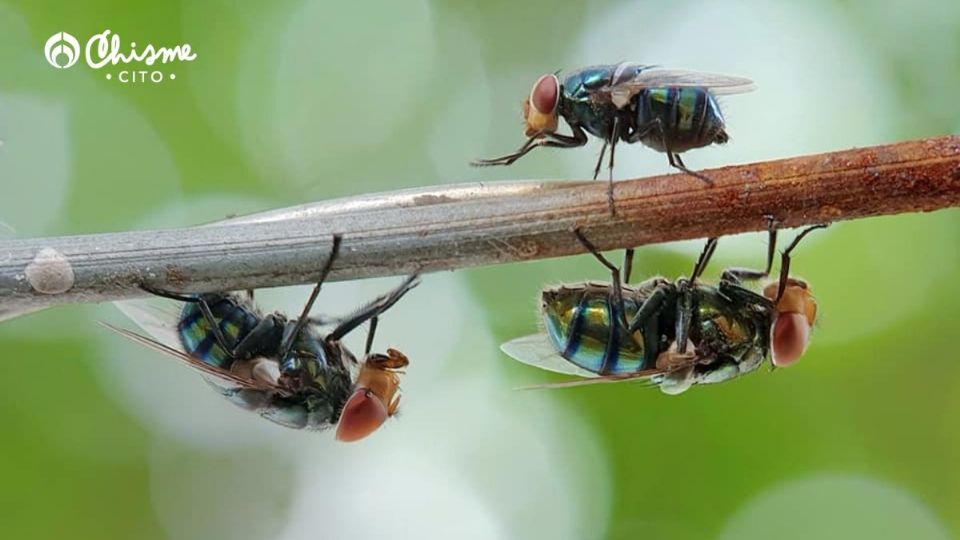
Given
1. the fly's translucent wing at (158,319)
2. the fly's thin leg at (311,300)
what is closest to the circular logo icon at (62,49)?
the fly's translucent wing at (158,319)

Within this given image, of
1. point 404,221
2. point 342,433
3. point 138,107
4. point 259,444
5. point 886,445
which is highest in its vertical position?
point 404,221

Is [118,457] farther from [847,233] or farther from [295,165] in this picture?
[847,233]

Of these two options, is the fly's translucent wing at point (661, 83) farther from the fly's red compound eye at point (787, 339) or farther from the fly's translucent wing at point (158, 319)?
the fly's translucent wing at point (158, 319)

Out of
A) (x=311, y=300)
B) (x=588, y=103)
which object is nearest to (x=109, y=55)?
(x=588, y=103)

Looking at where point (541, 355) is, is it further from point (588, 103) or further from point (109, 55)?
point (109, 55)

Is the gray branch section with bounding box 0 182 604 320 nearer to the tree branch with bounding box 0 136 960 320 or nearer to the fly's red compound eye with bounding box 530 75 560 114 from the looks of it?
the tree branch with bounding box 0 136 960 320

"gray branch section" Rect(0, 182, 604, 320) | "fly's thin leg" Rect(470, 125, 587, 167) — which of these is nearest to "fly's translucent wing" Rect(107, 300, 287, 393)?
"gray branch section" Rect(0, 182, 604, 320)

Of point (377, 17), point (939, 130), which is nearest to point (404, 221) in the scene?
point (939, 130)
